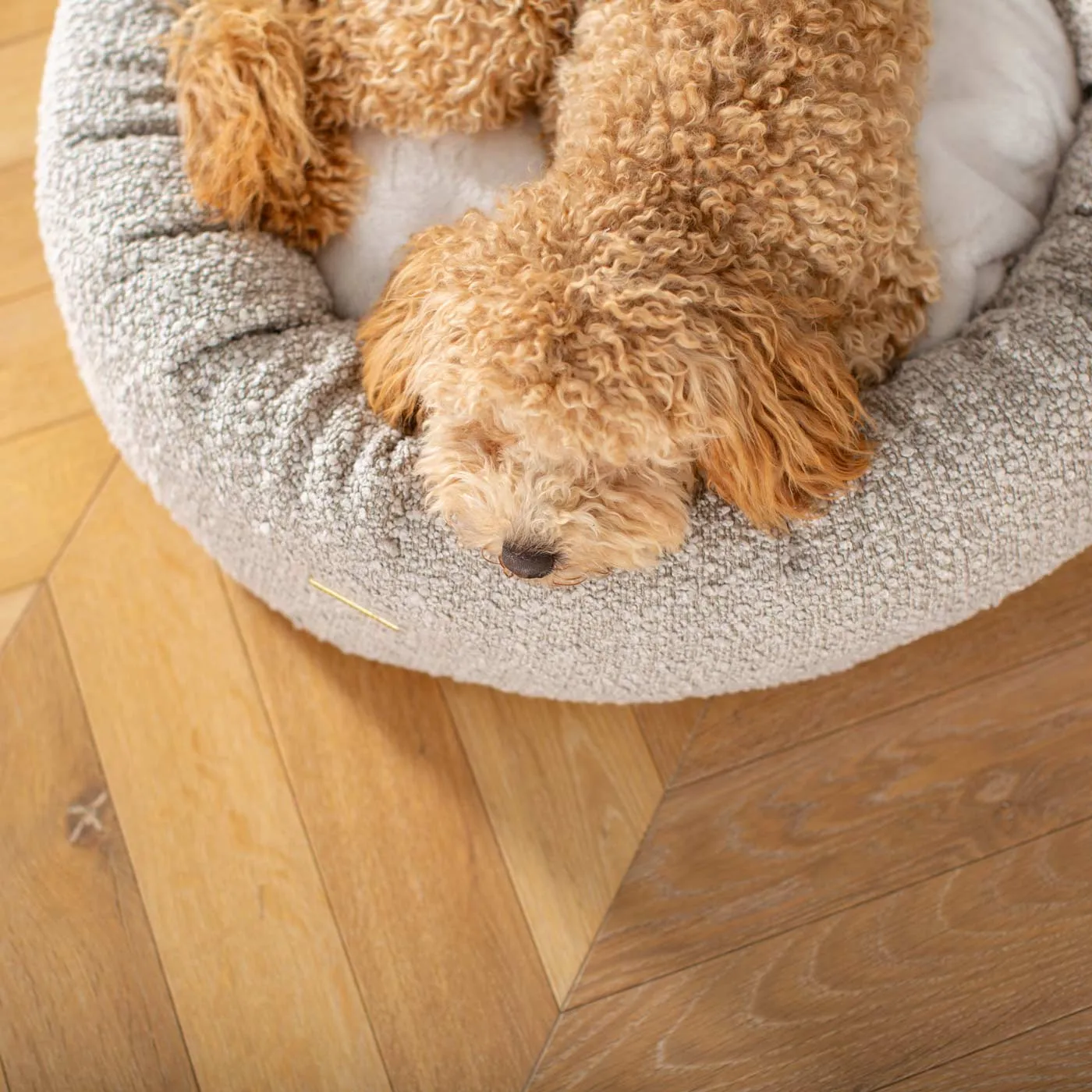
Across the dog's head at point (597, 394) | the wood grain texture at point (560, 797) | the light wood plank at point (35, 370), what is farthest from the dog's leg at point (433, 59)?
the wood grain texture at point (560, 797)

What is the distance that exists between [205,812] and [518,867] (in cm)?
38

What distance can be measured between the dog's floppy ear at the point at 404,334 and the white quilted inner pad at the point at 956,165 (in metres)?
0.16

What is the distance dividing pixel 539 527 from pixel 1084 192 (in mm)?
699

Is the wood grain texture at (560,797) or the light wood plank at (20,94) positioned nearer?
the wood grain texture at (560,797)

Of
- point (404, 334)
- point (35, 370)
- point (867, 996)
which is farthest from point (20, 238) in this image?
point (867, 996)

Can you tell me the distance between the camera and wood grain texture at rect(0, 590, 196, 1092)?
1.13 metres

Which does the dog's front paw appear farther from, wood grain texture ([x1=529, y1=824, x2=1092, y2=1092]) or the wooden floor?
wood grain texture ([x1=529, y1=824, x2=1092, y2=1092])

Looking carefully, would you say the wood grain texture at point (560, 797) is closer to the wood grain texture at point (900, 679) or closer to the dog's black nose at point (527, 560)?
the wood grain texture at point (900, 679)

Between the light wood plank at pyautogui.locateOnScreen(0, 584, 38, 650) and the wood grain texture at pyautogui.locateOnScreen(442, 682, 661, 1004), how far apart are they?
0.54 m

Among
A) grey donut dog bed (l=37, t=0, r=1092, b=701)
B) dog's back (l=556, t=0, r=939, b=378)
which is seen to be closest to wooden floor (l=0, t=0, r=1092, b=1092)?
grey donut dog bed (l=37, t=0, r=1092, b=701)

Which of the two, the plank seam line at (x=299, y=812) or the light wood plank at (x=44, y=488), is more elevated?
the light wood plank at (x=44, y=488)

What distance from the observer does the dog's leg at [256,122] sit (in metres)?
1.03

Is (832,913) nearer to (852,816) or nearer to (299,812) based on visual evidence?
(852,816)

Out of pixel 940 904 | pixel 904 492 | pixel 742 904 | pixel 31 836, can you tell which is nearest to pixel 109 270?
pixel 31 836
